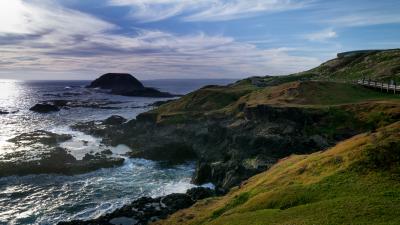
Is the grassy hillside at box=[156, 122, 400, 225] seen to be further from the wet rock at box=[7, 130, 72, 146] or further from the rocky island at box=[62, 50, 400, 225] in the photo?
the wet rock at box=[7, 130, 72, 146]

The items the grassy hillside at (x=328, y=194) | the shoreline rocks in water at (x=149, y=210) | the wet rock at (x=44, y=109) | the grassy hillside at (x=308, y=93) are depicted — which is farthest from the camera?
the wet rock at (x=44, y=109)

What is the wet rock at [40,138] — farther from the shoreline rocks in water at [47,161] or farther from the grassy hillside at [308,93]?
the grassy hillside at [308,93]

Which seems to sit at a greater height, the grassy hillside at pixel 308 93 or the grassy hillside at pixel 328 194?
the grassy hillside at pixel 308 93

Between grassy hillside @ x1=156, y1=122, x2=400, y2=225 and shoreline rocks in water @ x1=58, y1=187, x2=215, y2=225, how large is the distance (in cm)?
364

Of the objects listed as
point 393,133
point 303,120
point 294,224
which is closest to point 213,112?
point 303,120


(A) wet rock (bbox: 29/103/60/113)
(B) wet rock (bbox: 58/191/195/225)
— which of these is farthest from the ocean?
(A) wet rock (bbox: 29/103/60/113)

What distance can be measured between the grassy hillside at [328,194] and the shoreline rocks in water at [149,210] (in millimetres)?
3642

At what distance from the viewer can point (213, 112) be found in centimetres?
9775

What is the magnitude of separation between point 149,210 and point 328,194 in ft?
74.4

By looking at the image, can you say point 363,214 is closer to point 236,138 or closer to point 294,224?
point 294,224

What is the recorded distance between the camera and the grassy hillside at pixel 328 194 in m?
26.8

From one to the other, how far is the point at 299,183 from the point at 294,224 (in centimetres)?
1072

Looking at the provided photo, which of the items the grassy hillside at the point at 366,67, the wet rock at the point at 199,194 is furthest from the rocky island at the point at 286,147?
the wet rock at the point at 199,194

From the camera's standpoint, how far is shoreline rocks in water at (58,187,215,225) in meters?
44.4
